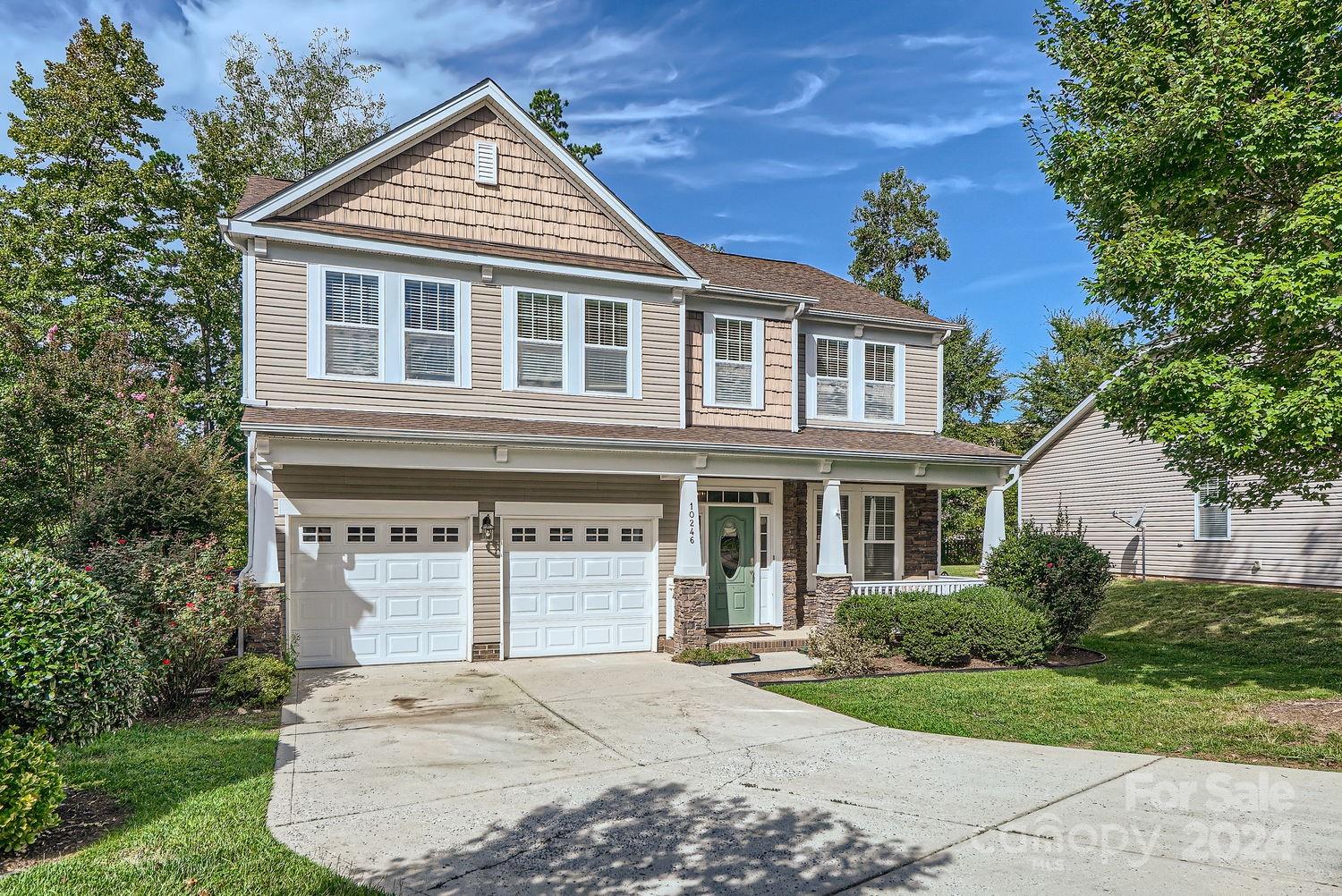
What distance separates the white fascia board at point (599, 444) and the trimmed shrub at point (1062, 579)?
81.5 inches

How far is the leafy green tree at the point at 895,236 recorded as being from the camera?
34562mm

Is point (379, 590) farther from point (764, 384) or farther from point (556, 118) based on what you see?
point (556, 118)

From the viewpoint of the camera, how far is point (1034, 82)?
10.5 m

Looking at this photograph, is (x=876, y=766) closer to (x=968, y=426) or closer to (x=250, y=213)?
(x=250, y=213)

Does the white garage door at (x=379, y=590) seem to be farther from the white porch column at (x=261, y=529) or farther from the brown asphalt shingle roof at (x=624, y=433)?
the brown asphalt shingle roof at (x=624, y=433)

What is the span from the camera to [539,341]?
1311cm

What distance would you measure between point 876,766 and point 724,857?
253 centimetres

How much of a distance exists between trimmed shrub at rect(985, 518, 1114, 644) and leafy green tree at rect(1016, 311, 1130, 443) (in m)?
23.8

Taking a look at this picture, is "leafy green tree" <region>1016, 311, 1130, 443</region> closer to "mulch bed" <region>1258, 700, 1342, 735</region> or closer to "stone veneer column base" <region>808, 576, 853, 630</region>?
"stone veneer column base" <region>808, 576, 853, 630</region>

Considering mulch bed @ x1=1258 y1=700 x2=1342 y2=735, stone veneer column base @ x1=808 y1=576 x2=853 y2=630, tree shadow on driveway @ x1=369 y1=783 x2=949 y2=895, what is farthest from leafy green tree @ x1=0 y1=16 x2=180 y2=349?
mulch bed @ x1=1258 y1=700 x2=1342 y2=735

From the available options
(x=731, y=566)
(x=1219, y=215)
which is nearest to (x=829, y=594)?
(x=731, y=566)

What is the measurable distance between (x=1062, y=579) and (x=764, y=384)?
5810 millimetres

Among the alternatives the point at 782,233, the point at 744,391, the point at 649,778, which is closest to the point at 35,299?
the point at 744,391

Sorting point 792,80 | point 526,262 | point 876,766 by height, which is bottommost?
point 876,766
